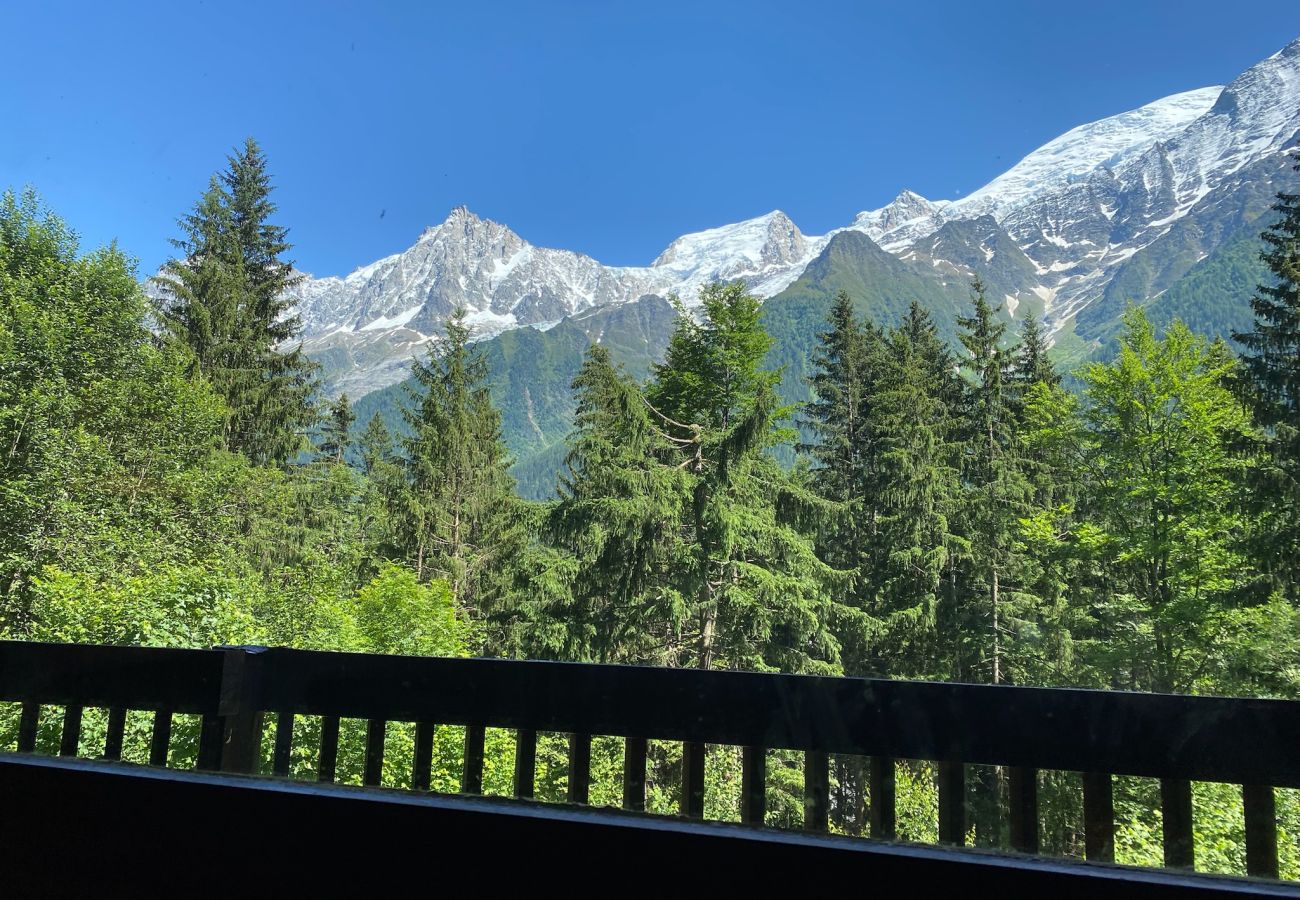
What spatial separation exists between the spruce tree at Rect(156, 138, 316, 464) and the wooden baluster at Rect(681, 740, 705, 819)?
17.4m

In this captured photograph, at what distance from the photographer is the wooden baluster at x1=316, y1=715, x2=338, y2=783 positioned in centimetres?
167

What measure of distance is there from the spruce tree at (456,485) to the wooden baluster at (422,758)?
17684 millimetres

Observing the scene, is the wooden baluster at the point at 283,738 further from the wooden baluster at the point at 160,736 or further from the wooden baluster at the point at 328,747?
the wooden baluster at the point at 160,736

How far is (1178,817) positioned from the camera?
4.35ft

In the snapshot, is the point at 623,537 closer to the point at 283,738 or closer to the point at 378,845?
the point at 283,738

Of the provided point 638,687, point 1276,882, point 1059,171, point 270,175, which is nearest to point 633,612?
point 638,687

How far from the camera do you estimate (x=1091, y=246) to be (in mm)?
173125

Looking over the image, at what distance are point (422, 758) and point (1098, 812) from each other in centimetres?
134

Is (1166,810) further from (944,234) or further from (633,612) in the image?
(944,234)

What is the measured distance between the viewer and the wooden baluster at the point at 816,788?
1.37 metres

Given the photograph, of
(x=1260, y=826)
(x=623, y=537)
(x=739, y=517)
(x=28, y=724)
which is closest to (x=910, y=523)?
(x=739, y=517)

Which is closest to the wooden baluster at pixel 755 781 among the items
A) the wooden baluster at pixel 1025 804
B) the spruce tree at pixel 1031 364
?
the wooden baluster at pixel 1025 804

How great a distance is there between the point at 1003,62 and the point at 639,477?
52.0 feet

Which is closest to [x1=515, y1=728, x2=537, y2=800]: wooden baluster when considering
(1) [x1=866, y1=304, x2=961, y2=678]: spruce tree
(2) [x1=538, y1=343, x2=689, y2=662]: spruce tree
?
(2) [x1=538, y1=343, x2=689, y2=662]: spruce tree
